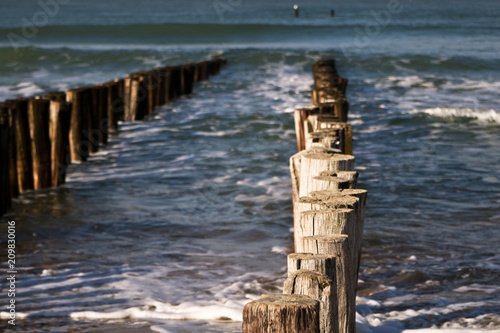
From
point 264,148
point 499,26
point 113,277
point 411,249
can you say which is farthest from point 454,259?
point 499,26

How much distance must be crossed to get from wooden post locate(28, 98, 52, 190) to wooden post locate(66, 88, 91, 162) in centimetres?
114

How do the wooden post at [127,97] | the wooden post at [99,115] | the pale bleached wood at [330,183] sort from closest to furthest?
the pale bleached wood at [330,183] → the wooden post at [99,115] → the wooden post at [127,97]

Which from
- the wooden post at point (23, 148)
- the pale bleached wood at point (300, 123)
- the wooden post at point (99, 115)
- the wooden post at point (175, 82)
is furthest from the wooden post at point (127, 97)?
the pale bleached wood at point (300, 123)

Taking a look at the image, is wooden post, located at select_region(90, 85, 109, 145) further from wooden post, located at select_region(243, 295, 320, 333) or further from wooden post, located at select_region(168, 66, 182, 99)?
wooden post, located at select_region(243, 295, 320, 333)

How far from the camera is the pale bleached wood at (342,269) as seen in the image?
2.51m

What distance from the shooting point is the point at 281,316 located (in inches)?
72.3

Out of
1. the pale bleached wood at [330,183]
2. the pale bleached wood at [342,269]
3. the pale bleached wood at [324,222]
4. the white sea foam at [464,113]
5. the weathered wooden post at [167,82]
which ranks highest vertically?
the weathered wooden post at [167,82]

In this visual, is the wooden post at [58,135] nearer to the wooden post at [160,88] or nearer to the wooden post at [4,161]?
the wooden post at [4,161]

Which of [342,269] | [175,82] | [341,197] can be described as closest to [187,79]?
[175,82]

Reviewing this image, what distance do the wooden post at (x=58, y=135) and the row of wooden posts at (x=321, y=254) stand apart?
3783 millimetres

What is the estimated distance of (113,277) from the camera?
477 centimetres

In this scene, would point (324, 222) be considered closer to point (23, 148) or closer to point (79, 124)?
point (23, 148)

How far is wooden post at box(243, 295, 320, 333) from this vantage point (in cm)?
184

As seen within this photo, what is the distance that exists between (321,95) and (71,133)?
3.46 meters
